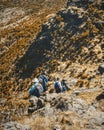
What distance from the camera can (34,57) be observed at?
125ft

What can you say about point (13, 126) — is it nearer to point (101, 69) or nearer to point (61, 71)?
point (101, 69)

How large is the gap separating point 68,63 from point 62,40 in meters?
5.88

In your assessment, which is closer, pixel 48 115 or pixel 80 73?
pixel 48 115

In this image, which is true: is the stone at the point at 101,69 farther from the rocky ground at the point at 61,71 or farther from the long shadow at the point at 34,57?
the long shadow at the point at 34,57

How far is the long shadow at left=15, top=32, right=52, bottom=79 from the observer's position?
1426 inches

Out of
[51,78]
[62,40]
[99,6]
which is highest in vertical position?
[99,6]

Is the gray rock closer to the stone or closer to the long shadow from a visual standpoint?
the stone

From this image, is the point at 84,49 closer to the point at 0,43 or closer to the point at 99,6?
the point at 99,6

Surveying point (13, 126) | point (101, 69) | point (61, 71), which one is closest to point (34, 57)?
point (61, 71)

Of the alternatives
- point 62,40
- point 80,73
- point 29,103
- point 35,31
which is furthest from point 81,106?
point 35,31

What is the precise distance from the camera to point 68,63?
109 ft

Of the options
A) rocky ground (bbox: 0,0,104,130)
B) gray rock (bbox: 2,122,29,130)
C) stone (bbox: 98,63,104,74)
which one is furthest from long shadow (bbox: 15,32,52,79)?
gray rock (bbox: 2,122,29,130)

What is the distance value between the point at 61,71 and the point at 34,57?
696 centimetres

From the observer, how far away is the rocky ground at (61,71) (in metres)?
22.0
